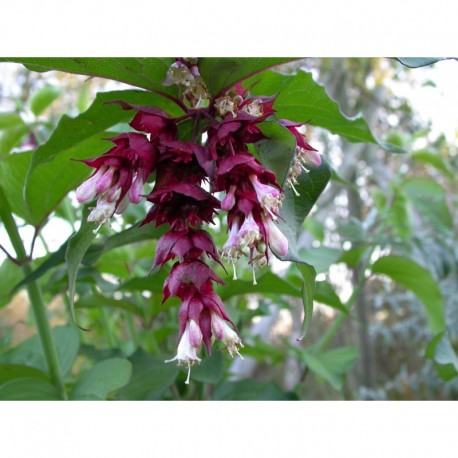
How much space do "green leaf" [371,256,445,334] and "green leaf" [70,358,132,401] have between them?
0.48 meters

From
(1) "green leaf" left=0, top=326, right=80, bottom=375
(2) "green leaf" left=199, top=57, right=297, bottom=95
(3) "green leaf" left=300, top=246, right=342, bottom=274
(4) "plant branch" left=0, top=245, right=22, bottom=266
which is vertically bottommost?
(1) "green leaf" left=0, top=326, right=80, bottom=375

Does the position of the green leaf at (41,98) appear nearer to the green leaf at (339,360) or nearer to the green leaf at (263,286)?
the green leaf at (263,286)

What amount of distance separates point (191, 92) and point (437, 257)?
3.01 feet

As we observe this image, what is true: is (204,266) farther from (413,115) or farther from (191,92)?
(413,115)

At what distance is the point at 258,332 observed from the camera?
1.28 metres

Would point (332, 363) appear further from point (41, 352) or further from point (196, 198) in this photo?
point (196, 198)

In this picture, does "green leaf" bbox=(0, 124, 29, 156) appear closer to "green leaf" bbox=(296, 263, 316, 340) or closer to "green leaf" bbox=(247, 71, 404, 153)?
"green leaf" bbox=(247, 71, 404, 153)

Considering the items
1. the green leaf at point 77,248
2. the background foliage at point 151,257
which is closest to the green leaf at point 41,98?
the background foliage at point 151,257

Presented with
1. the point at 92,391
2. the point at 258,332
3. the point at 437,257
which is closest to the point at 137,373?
the point at 92,391

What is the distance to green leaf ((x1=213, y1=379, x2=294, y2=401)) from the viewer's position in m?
0.73

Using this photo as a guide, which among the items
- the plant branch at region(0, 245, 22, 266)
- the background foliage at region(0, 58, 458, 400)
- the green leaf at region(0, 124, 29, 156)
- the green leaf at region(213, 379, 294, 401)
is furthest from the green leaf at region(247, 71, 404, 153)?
the green leaf at region(0, 124, 29, 156)

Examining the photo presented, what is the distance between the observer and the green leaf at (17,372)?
0.58 metres

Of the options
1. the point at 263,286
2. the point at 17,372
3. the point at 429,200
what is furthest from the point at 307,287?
the point at 429,200

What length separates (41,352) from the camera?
71 cm
